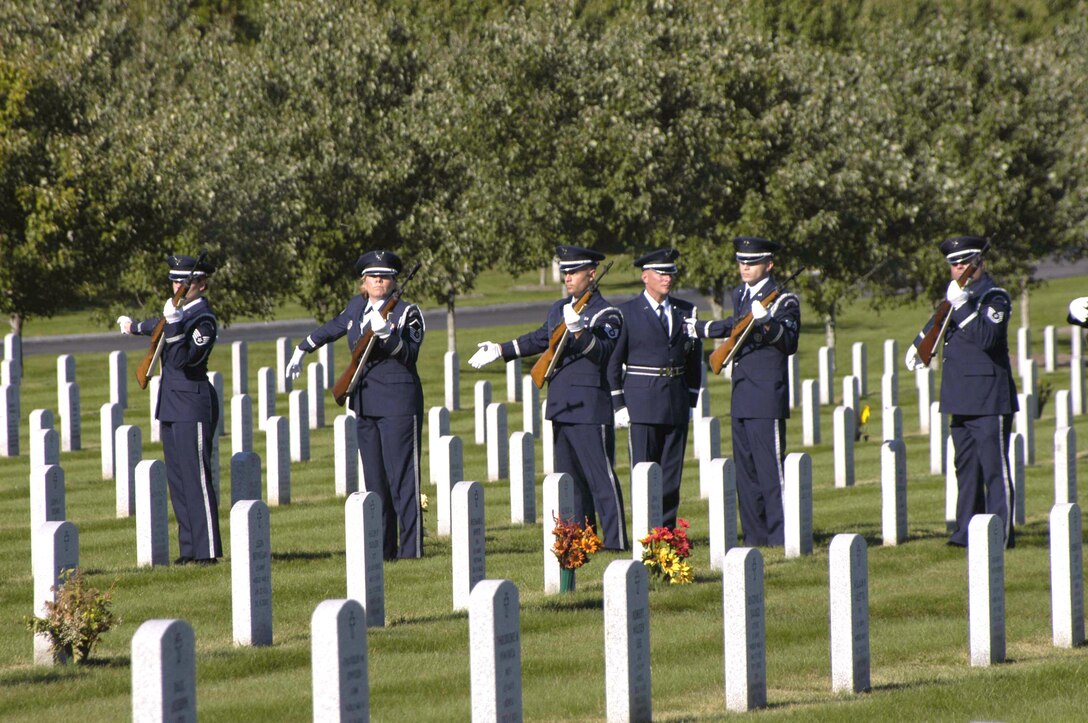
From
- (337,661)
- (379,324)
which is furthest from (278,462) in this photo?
(337,661)

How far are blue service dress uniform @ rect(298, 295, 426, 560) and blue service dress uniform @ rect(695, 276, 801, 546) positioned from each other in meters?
2.35

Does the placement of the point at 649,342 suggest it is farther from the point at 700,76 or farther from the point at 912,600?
the point at 700,76

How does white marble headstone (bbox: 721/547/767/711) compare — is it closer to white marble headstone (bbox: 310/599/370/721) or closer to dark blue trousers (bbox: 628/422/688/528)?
white marble headstone (bbox: 310/599/370/721)

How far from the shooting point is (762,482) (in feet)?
43.3

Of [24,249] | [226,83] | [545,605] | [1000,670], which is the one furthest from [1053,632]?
[226,83]

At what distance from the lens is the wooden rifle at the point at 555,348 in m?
12.4

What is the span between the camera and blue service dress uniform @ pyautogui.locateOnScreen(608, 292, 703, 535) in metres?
12.9

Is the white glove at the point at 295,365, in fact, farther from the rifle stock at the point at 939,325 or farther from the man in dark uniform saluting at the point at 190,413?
the rifle stock at the point at 939,325

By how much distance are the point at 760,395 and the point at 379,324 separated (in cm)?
306

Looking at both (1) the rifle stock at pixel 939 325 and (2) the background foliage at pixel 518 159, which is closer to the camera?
(1) the rifle stock at pixel 939 325

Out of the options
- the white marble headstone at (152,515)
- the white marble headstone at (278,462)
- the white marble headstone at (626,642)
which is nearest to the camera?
the white marble headstone at (626,642)

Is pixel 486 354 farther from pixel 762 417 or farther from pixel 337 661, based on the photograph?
pixel 337 661

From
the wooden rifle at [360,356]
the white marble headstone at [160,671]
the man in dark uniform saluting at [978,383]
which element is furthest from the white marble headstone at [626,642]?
the man in dark uniform saluting at [978,383]

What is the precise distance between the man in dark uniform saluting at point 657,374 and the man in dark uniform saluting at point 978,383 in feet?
5.63
